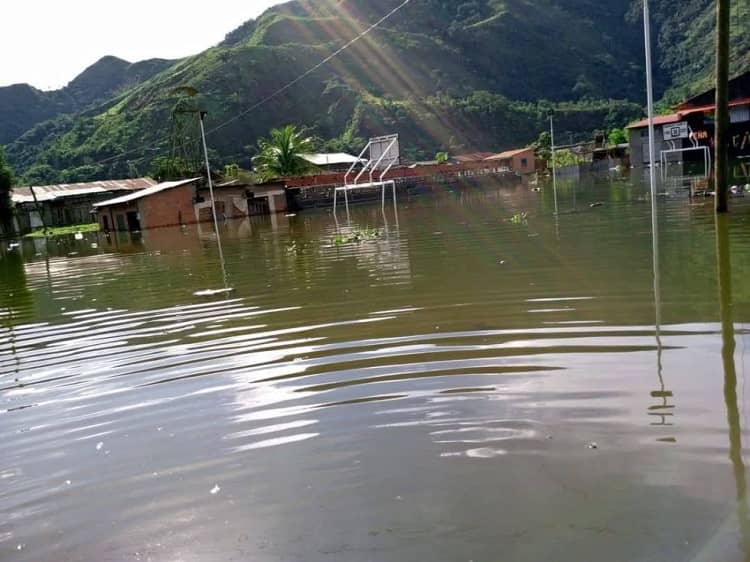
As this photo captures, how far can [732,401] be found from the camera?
4.76 m

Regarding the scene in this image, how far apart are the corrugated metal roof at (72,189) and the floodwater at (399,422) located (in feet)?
165

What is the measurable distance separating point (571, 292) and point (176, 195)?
3696 centimetres

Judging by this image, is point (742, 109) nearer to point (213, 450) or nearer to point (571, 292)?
point (571, 292)

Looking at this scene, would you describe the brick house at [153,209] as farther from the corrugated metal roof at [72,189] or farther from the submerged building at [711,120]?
the submerged building at [711,120]

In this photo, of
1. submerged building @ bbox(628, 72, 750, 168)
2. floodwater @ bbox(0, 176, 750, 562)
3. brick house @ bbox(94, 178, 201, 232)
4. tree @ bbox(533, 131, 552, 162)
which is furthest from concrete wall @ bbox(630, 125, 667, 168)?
floodwater @ bbox(0, 176, 750, 562)

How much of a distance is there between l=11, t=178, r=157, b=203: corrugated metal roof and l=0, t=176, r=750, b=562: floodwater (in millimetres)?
50225

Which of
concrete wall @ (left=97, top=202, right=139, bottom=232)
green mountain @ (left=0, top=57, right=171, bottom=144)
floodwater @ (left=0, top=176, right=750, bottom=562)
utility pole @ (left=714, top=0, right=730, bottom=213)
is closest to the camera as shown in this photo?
floodwater @ (left=0, top=176, right=750, bottom=562)

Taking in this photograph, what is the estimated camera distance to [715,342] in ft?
20.2

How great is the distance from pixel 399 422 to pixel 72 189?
60.8 m

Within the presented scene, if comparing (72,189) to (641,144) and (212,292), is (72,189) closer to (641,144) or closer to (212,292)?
(641,144)

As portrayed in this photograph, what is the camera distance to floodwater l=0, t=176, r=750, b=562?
3512 mm

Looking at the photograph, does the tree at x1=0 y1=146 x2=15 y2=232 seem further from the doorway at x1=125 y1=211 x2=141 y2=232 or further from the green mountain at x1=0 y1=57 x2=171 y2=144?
the green mountain at x1=0 y1=57 x2=171 y2=144

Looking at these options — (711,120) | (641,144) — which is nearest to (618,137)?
(641,144)

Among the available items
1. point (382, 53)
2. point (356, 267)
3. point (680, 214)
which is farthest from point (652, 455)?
point (382, 53)
